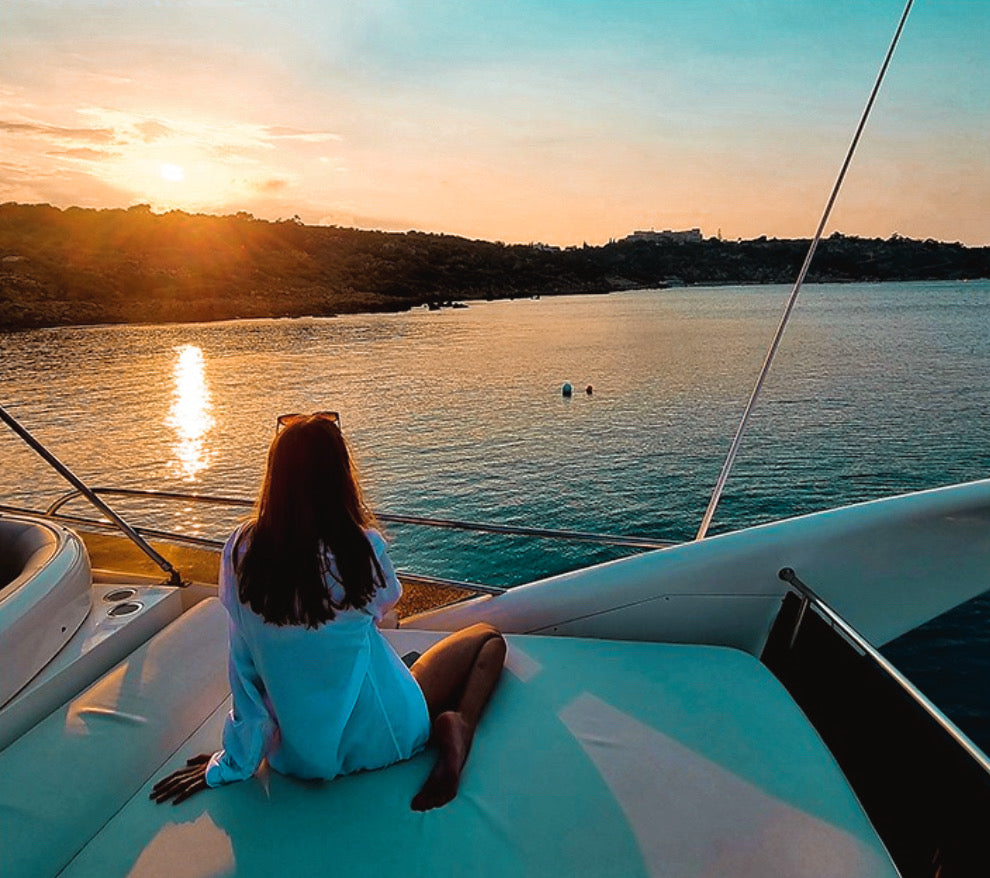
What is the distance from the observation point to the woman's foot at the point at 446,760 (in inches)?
71.4

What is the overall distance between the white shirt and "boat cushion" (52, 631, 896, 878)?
7 cm

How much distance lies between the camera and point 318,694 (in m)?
1.82

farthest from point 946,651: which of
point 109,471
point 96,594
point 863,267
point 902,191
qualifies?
point 863,267

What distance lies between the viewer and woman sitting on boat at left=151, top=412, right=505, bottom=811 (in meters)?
1.74

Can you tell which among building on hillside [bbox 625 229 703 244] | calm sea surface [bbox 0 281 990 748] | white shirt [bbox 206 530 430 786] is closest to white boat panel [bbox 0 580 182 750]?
white shirt [bbox 206 530 430 786]

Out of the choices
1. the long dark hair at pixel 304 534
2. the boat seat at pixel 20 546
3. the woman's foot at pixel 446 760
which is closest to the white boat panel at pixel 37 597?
the boat seat at pixel 20 546

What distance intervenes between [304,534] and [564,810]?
921mm

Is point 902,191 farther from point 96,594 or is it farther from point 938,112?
point 96,594

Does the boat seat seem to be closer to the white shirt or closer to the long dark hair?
the white shirt

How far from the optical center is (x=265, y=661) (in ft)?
5.96

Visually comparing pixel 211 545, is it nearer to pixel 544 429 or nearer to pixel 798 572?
pixel 798 572

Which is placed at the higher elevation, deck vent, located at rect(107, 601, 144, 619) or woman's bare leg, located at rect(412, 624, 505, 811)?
woman's bare leg, located at rect(412, 624, 505, 811)

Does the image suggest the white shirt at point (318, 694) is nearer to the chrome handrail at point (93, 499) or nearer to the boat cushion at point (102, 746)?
the boat cushion at point (102, 746)

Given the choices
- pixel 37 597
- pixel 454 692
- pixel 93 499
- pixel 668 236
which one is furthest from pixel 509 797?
pixel 668 236
